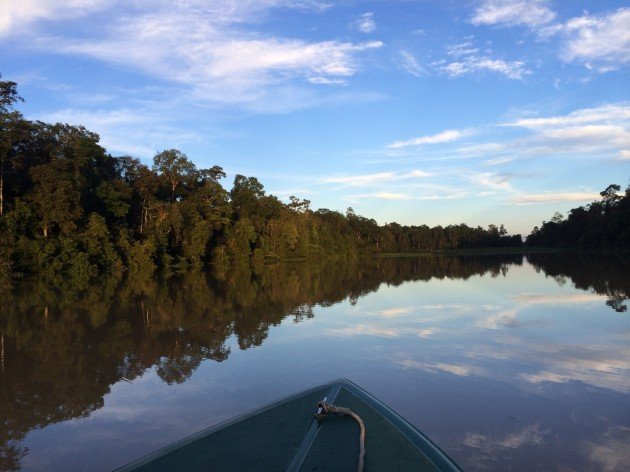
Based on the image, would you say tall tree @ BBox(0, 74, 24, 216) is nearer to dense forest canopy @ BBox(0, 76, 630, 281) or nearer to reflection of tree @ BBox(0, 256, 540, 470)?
dense forest canopy @ BBox(0, 76, 630, 281)

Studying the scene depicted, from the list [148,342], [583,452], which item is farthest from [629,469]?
[148,342]

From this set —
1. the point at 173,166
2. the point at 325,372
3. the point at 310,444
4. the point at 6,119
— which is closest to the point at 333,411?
the point at 310,444

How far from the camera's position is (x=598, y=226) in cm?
6147

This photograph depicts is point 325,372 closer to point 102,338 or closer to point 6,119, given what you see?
point 102,338

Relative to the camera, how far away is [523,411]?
4340 mm

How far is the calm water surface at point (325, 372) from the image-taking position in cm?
375

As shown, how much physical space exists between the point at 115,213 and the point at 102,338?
24704 millimetres

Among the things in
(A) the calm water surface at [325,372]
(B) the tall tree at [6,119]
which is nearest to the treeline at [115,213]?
(B) the tall tree at [6,119]

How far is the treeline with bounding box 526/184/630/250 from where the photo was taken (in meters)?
57.4

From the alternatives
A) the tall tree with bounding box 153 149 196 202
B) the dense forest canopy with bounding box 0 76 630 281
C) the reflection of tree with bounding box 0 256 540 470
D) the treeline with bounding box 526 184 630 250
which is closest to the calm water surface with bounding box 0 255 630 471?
the reflection of tree with bounding box 0 256 540 470

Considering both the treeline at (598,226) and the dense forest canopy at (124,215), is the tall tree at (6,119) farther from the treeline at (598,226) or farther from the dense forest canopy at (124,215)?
the treeline at (598,226)

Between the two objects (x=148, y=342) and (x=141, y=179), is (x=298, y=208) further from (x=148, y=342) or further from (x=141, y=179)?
(x=148, y=342)

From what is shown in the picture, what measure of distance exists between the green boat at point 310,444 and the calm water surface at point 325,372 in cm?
71

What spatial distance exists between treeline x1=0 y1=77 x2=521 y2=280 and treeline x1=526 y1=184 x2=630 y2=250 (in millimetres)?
36698
